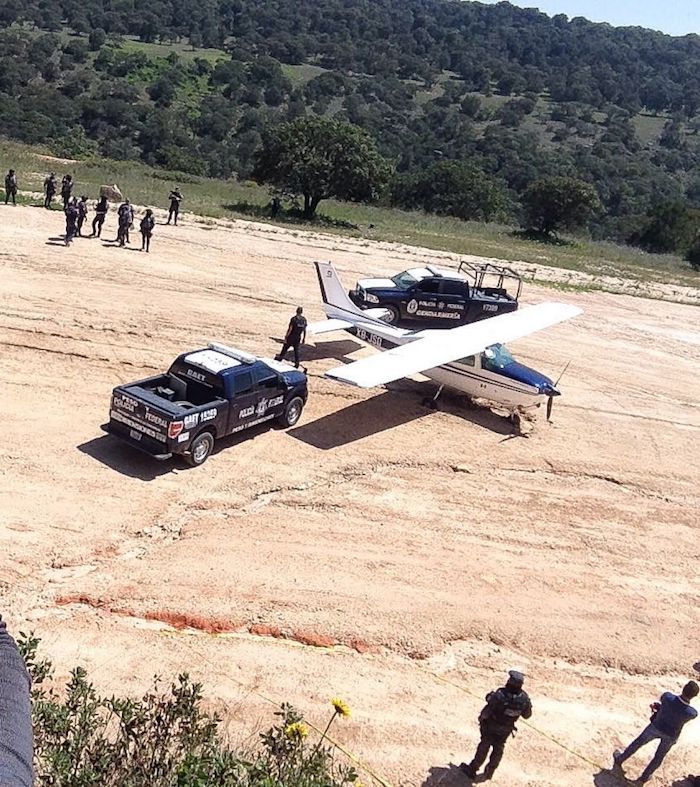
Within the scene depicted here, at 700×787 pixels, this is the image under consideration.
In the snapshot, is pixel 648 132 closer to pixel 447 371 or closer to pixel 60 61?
pixel 60 61

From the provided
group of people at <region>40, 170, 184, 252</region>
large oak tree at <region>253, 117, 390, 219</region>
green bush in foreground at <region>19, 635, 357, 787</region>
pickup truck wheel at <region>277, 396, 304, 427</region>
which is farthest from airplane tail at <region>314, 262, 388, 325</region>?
large oak tree at <region>253, 117, 390, 219</region>

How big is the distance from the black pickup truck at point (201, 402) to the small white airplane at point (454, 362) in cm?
145

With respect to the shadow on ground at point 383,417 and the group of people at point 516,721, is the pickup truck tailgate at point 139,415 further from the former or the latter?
the group of people at point 516,721

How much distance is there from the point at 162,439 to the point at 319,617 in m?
4.68

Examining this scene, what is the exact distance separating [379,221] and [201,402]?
39.2 meters

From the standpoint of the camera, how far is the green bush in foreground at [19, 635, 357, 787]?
22.0 ft

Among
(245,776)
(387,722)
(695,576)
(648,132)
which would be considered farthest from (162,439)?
(648,132)

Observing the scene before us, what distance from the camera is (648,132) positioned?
189m

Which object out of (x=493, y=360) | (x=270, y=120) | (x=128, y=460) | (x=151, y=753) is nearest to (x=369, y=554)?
(x=128, y=460)

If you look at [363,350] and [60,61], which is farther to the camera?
[60,61]

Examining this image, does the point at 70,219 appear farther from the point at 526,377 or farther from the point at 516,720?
the point at 516,720

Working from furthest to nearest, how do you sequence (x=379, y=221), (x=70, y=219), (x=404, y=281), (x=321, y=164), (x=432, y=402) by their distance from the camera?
(x=379, y=221), (x=321, y=164), (x=70, y=219), (x=404, y=281), (x=432, y=402)

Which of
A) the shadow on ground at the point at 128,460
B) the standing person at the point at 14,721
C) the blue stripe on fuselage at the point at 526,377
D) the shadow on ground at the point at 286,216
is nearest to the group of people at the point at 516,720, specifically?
the standing person at the point at 14,721

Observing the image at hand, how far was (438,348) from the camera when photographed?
1912 centimetres
